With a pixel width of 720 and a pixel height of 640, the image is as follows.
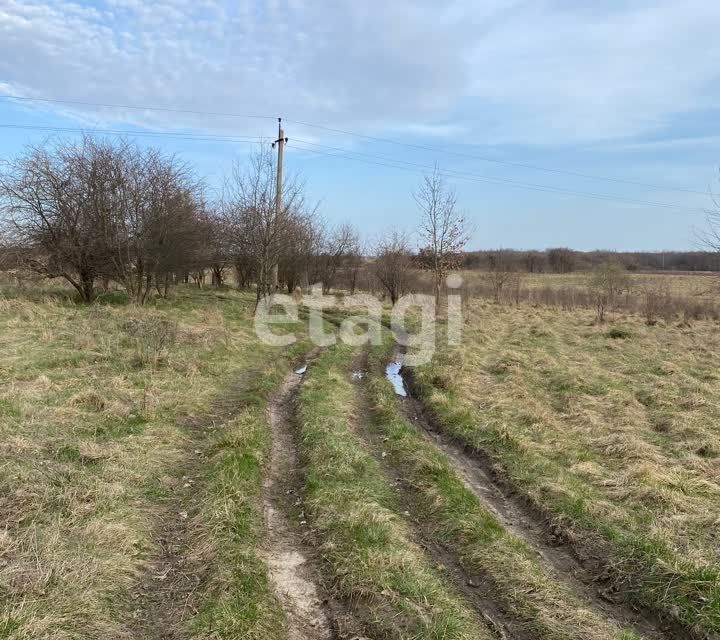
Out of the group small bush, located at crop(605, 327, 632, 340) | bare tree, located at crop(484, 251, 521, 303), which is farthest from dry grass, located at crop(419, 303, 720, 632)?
bare tree, located at crop(484, 251, 521, 303)

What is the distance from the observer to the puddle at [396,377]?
9.91m

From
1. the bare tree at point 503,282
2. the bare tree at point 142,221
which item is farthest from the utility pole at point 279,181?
the bare tree at point 503,282

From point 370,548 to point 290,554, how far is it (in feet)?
2.18

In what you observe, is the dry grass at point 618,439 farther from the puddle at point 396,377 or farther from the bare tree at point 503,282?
the bare tree at point 503,282

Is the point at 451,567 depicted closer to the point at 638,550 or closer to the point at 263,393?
the point at 638,550

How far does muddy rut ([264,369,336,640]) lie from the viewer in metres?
3.40

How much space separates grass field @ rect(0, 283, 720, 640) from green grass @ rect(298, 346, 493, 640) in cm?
2

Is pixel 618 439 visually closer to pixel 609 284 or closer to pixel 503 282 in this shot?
pixel 609 284

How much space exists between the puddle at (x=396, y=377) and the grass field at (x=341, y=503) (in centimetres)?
38

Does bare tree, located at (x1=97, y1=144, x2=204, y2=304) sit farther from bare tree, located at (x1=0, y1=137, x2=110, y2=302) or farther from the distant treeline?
the distant treeline

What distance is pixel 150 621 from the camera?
332 centimetres

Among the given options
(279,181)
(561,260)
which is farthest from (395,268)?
(561,260)

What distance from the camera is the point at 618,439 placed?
22.9 feet

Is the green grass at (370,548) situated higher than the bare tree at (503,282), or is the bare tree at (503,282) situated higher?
the bare tree at (503,282)
